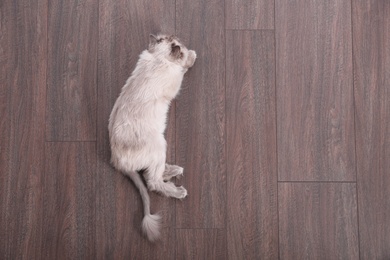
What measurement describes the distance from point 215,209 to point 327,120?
567mm

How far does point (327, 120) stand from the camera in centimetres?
152

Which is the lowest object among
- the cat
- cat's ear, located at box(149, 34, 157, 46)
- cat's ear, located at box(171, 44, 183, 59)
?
the cat

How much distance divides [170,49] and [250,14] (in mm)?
386

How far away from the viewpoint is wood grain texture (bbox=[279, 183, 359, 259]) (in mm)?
1468

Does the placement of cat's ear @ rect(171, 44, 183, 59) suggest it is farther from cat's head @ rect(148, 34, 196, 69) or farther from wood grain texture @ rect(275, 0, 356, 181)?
wood grain texture @ rect(275, 0, 356, 181)

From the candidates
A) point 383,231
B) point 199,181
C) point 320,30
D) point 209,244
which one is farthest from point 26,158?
point 383,231

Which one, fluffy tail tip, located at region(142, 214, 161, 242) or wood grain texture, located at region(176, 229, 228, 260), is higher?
fluffy tail tip, located at region(142, 214, 161, 242)

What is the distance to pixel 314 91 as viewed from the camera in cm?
153

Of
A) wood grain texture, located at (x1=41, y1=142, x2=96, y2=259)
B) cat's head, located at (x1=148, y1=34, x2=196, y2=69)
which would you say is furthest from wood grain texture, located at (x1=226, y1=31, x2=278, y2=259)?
wood grain texture, located at (x1=41, y1=142, x2=96, y2=259)

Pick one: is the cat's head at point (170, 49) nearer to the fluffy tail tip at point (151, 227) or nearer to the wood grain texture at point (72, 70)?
the wood grain texture at point (72, 70)

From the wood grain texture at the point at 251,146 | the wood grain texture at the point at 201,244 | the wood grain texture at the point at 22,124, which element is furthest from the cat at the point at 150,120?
the wood grain texture at the point at 22,124

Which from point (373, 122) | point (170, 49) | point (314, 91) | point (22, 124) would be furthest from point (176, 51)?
point (373, 122)

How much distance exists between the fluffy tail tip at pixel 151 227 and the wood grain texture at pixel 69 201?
0.68ft

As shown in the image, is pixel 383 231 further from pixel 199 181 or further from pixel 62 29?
pixel 62 29
